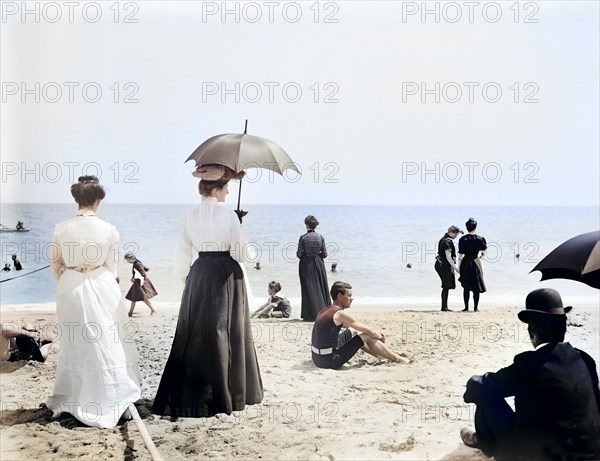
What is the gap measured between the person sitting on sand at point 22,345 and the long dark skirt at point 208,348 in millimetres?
1479

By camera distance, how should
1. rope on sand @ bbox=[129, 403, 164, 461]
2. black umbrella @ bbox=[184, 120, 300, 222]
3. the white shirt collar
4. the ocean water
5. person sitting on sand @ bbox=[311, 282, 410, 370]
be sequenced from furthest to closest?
the ocean water, person sitting on sand @ bbox=[311, 282, 410, 370], black umbrella @ bbox=[184, 120, 300, 222], the white shirt collar, rope on sand @ bbox=[129, 403, 164, 461]

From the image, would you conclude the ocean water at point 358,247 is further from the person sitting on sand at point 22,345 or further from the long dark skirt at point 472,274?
the long dark skirt at point 472,274

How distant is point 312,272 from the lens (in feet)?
23.6

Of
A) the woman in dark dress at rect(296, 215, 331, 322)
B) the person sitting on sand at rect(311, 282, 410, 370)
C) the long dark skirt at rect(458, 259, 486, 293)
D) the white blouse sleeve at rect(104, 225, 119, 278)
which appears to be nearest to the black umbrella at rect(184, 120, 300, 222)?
the white blouse sleeve at rect(104, 225, 119, 278)

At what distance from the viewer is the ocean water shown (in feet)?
27.2

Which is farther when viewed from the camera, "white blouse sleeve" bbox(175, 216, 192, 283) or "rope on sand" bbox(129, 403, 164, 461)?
"white blouse sleeve" bbox(175, 216, 192, 283)

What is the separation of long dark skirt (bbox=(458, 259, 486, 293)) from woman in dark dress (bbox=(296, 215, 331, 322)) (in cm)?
178

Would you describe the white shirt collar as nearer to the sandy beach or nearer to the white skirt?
the white skirt

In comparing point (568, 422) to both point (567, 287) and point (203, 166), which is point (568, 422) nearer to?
point (203, 166)

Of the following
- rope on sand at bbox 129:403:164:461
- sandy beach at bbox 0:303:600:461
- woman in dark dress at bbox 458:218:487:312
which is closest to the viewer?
rope on sand at bbox 129:403:164:461

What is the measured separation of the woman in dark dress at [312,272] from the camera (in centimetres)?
716

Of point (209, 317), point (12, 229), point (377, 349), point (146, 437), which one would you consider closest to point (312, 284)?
point (377, 349)

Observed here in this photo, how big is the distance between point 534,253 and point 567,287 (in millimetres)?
8812

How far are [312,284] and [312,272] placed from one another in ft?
0.45
